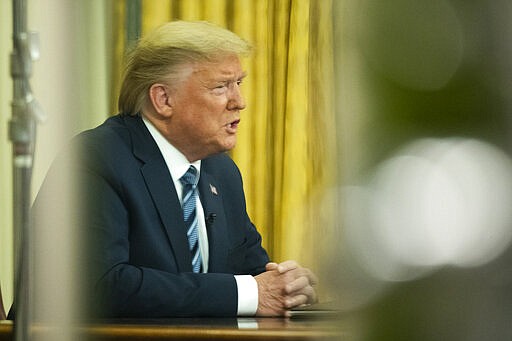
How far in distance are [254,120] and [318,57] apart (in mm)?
135

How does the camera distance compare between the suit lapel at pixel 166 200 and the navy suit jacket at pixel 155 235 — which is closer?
the navy suit jacket at pixel 155 235

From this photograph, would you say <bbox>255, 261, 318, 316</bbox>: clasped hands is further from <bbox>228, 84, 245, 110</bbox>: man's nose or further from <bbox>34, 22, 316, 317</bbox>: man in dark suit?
<bbox>228, 84, 245, 110</bbox>: man's nose

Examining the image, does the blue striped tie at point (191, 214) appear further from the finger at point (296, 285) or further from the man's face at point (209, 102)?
the finger at point (296, 285)

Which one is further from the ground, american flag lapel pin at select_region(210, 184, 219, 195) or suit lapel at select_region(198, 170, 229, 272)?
american flag lapel pin at select_region(210, 184, 219, 195)

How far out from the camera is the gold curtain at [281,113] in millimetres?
1212

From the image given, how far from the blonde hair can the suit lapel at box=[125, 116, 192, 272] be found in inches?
4.1

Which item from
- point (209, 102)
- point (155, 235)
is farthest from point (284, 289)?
point (209, 102)

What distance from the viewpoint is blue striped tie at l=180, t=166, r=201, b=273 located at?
980 mm

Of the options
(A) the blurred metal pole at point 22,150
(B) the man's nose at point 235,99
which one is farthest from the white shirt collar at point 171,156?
(A) the blurred metal pole at point 22,150

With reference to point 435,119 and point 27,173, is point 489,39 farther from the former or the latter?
point 27,173

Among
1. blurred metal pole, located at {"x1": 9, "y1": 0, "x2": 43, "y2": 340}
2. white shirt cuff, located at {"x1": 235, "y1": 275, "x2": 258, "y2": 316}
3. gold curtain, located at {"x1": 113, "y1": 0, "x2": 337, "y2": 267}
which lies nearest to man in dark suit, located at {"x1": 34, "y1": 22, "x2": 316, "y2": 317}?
white shirt cuff, located at {"x1": 235, "y1": 275, "x2": 258, "y2": 316}

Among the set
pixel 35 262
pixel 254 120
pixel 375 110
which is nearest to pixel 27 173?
pixel 35 262

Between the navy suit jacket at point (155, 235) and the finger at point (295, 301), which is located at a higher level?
the navy suit jacket at point (155, 235)

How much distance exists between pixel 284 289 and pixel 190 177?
236mm
